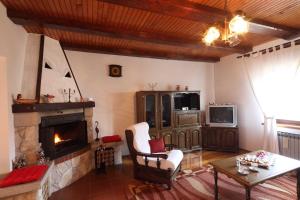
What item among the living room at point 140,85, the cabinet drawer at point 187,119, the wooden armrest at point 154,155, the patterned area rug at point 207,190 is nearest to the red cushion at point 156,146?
the living room at point 140,85

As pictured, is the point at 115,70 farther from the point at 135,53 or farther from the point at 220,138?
the point at 220,138

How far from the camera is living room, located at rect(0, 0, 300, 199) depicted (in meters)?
2.30

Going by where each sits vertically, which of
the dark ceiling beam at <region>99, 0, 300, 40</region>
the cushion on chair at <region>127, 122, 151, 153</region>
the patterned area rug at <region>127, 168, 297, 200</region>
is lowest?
the patterned area rug at <region>127, 168, 297, 200</region>

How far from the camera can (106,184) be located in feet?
9.91

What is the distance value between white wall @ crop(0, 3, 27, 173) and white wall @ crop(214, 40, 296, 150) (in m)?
4.73

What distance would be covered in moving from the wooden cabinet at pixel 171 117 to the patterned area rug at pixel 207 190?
1.34 meters

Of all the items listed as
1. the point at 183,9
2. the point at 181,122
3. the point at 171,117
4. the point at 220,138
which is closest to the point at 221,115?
the point at 220,138

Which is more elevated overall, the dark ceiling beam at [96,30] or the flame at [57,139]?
the dark ceiling beam at [96,30]

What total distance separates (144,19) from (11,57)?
1943mm

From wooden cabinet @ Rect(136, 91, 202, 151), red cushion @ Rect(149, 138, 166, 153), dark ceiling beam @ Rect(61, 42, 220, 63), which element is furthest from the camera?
wooden cabinet @ Rect(136, 91, 202, 151)

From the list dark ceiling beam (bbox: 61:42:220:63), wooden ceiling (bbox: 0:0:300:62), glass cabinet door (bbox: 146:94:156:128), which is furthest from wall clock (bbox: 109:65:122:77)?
glass cabinet door (bbox: 146:94:156:128)

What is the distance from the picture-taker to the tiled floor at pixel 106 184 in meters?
2.66

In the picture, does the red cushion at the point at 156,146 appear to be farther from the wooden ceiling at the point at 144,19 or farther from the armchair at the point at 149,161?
the wooden ceiling at the point at 144,19

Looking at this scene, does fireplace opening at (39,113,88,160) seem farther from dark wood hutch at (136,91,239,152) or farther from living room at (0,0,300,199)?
dark wood hutch at (136,91,239,152)
